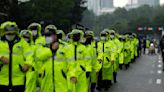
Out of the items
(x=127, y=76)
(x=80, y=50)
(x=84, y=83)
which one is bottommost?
(x=127, y=76)

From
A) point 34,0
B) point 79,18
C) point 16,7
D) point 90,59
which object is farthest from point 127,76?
point 79,18

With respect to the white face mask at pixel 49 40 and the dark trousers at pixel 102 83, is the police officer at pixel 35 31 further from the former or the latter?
the white face mask at pixel 49 40

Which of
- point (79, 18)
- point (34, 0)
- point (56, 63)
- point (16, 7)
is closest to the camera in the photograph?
point (56, 63)

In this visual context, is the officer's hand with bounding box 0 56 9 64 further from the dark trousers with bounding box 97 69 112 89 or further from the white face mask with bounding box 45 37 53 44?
the dark trousers with bounding box 97 69 112 89

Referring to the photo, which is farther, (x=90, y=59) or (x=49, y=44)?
(x=90, y=59)

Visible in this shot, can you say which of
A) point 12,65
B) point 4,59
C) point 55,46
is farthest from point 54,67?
point 4,59

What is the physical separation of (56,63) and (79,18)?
89.9 metres

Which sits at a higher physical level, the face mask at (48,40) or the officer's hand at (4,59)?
the face mask at (48,40)

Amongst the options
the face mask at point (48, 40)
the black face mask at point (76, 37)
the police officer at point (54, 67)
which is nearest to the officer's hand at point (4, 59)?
the police officer at point (54, 67)

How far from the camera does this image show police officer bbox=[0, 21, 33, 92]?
807 cm

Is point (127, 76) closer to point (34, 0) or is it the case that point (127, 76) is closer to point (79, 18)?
point (34, 0)

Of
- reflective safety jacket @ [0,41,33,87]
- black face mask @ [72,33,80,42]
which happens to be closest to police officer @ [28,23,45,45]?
black face mask @ [72,33,80,42]

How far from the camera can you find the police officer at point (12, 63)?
8.07 meters

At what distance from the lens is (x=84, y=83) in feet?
29.8
